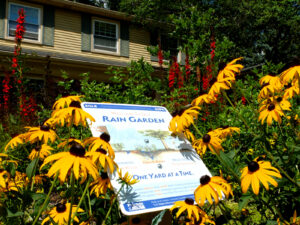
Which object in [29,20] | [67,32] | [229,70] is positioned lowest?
[229,70]

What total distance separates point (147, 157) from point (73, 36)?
13.0m

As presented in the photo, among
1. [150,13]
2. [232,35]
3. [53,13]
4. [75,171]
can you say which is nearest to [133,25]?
[150,13]

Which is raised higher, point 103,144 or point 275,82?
point 275,82

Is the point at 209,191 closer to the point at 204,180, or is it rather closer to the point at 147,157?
the point at 204,180

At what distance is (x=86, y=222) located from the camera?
164 centimetres

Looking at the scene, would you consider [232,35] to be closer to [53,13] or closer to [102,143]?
[53,13]

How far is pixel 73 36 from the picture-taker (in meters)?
13.6

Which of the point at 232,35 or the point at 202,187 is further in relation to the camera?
the point at 232,35

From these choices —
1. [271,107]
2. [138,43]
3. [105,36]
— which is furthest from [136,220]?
[138,43]

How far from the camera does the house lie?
12.0 metres

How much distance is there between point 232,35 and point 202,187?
2021cm

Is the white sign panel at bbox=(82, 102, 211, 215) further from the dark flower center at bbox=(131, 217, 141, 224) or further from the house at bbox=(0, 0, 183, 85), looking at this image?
the house at bbox=(0, 0, 183, 85)

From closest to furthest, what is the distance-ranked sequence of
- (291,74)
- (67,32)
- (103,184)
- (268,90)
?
(103,184) < (291,74) < (268,90) < (67,32)

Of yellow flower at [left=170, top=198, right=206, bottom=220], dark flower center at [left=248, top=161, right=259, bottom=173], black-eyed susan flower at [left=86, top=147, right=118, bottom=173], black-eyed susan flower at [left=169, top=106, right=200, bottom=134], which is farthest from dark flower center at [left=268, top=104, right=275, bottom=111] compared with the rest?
black-eyed susan flower at [left=86, top=147, right=118, bottom=173]
